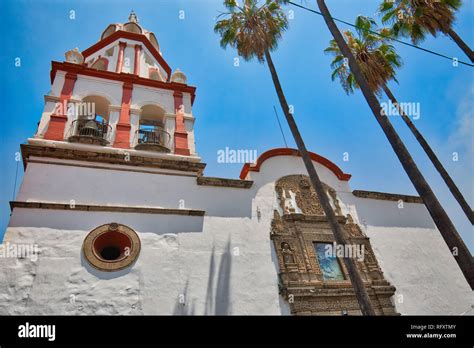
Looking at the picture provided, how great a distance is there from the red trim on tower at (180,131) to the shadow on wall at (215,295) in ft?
14.4

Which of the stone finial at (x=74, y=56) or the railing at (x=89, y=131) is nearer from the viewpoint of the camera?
the railing at (x=89, y=131)

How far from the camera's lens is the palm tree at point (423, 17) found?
1203 centimetres

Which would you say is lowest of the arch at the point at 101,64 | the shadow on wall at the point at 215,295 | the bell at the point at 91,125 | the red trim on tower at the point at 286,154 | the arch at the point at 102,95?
the shadow on wall at the point at 215,295

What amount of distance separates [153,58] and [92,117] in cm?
604

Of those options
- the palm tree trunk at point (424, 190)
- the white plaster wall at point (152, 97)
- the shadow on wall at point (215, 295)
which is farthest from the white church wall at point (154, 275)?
the white plaster wall at point (152, 97)

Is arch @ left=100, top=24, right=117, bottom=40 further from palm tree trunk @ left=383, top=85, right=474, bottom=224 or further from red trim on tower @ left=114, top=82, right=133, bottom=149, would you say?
palm tree trunk @ left=383, top=85, right=474, bottom=224

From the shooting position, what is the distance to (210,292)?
9180 mm

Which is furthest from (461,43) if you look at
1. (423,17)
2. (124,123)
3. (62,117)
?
(62,117)

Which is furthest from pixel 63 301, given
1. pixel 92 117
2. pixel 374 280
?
pixel 374 280

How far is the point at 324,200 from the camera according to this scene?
897 centimetres

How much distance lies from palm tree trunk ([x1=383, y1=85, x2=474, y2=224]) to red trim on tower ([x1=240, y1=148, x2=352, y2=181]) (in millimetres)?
3280

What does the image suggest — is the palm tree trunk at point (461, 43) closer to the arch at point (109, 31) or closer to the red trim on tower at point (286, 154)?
the red trim on tower at point (286, 154)

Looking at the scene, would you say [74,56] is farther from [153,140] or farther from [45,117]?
[153,140]

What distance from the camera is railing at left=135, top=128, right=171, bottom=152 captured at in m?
11.8
